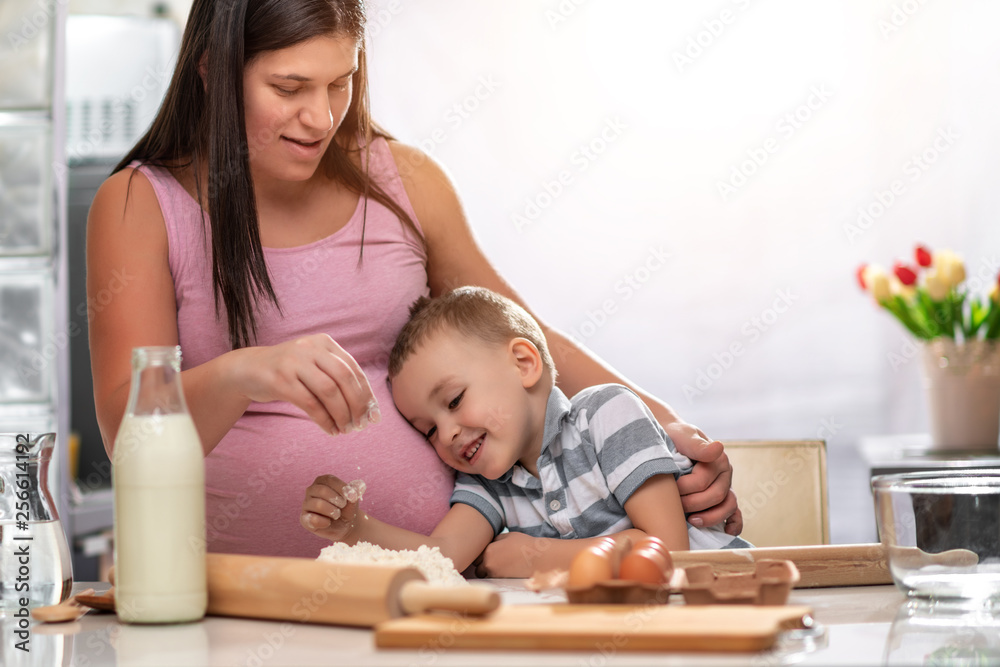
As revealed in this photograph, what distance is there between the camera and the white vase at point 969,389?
8.55ft

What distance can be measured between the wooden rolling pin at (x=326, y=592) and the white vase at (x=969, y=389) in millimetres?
2251

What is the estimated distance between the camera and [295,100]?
124 centimetres

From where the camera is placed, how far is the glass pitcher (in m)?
0.90

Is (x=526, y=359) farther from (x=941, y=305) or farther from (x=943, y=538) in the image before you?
(x=941, y=305)

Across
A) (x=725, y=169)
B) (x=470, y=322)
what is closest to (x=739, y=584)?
(x=470, y=322)

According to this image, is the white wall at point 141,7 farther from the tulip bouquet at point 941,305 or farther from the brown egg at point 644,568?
the brown egg at point 644,568

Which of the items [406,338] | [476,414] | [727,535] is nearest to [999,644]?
[727,535]

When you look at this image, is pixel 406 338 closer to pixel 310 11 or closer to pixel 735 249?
pixel 310 11

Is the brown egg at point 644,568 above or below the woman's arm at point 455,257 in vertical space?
below

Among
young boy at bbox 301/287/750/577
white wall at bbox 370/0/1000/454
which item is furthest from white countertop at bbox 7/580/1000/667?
white wall at bbox 370/0/1000/454

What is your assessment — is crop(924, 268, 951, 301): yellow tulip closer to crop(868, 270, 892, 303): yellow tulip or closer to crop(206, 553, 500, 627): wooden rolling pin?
crop(868, 270, 892, 303): yellow tulip

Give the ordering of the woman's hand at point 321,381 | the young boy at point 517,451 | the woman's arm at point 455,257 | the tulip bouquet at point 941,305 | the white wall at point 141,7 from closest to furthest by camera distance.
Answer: the woman's hand at point 321,381 < the young boy at point 517,451 < the woman's arm at point 455,257 < the tulip bouquet at point 941,305 < the white wall at point 141,7

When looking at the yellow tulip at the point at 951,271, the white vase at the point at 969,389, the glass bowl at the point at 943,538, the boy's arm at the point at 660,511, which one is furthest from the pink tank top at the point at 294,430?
the yellow tulip at the point at 951,271

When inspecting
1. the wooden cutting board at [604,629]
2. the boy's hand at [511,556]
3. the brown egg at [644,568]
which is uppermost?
the brown egg at [644,568]
